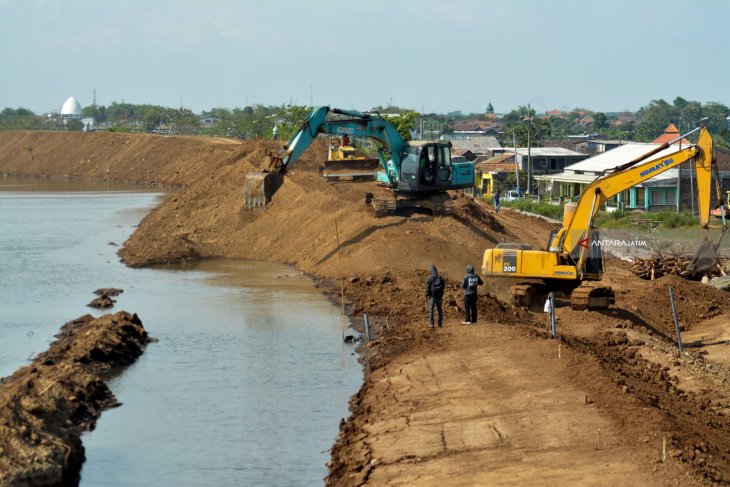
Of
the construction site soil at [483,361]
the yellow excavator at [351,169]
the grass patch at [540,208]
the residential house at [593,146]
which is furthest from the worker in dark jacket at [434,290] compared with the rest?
the residential house at [593,146]

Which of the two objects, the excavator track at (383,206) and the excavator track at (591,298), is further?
the excavator track at (383,206)

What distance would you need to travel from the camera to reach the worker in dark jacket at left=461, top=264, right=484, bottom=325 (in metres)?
26.2

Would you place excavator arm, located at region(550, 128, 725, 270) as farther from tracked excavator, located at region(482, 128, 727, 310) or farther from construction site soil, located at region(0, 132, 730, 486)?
construction site soil, located at region(0, 132, 730, 486)

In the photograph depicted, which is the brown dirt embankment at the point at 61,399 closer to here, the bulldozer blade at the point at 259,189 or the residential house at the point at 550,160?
the bulldozer blade at the point at 259,189

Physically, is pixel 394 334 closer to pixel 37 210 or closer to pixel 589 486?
pixel 589 486

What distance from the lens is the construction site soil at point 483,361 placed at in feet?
54.0

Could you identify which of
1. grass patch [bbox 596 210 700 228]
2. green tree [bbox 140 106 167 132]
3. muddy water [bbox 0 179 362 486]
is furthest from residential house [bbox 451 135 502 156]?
muddy water [bbox 0 179 362 486]

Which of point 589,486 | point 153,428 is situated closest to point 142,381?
point 153,428

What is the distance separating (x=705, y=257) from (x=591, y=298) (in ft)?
17.0

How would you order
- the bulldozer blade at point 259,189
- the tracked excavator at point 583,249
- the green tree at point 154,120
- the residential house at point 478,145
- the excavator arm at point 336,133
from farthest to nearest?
the green tree at point 154,120, the residential house at point 478,145, the bulldozer blade at point 259,189, the excavator arm at point 336,133, the tracked excavator at point 583,249

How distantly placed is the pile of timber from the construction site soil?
0.77 m

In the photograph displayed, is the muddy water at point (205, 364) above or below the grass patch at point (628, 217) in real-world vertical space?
below

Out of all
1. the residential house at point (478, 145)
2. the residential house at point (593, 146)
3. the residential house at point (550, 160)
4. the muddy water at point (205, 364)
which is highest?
the residential house at point (478, 145)

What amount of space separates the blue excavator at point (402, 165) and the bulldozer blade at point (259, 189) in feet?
7.10
